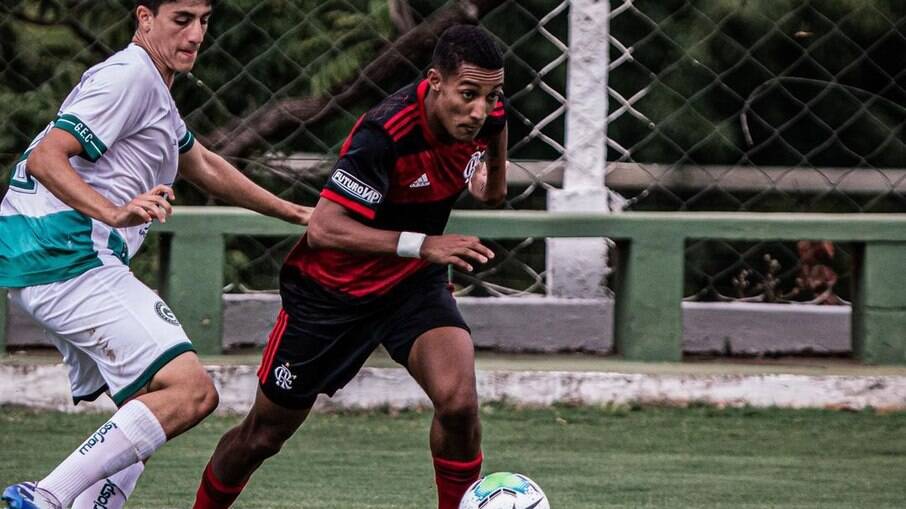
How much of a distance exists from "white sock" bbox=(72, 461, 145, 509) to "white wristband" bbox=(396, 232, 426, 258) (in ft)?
3.50

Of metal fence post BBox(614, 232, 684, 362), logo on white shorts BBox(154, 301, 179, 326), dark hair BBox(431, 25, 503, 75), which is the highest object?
dark hair BBox(431, 25, 503, 75)

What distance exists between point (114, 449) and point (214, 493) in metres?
0.81

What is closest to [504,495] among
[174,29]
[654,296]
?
[174,29]

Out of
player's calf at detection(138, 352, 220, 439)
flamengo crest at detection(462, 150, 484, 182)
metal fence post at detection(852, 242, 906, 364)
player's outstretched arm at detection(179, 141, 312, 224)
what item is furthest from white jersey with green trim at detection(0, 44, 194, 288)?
metal fence post at detection(852, 242, 906, 364)

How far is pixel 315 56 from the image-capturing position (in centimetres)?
858

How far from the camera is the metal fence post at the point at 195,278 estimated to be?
8.34 meters

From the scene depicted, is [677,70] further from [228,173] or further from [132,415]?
[132,415]

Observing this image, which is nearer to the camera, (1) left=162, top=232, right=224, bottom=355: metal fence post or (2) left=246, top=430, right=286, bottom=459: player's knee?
(2) left=246, top=430, right=286, bottom=459: player's knee

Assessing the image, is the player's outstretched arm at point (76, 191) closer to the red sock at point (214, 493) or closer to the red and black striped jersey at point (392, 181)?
the red and black striped jersey at point (392, 181)

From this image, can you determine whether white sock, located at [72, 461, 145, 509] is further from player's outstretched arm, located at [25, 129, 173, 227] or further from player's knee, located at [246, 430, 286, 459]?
player's outstretched arm, located at [25, 129, 173, 227]

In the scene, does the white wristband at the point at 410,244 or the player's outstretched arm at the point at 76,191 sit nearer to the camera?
the player's outstretched arm at the point at 76,191

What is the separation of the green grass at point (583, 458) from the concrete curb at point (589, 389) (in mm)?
76

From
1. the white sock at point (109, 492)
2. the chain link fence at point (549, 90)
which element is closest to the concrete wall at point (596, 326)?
the chain link fence at point (549, 90)

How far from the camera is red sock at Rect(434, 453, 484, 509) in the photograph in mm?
5520
